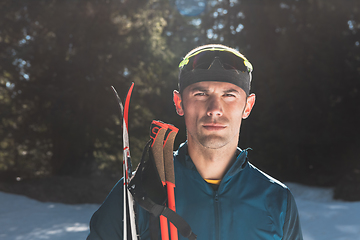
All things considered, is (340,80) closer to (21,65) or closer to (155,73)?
(155,73)

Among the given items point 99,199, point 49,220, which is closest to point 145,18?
point 99,199

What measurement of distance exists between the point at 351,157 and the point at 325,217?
575 centimetres

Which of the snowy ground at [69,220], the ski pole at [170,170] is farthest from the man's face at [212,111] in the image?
the snowy ground at [69,220]

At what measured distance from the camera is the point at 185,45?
63.5 ft

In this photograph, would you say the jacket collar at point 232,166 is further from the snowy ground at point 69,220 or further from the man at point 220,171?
the snowy ground at point 69,220

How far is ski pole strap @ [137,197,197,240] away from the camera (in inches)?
60.5

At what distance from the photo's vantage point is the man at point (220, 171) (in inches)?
71.4

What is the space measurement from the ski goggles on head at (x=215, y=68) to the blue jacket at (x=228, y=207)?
443mm

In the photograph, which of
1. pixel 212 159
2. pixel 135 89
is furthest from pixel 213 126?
pixel 135 89

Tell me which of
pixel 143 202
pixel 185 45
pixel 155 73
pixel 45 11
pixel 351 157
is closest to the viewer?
pixel 143 202

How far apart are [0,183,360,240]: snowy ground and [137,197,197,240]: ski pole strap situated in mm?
6369

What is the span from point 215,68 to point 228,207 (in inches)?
31.1

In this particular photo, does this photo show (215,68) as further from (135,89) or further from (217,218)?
(135,89)

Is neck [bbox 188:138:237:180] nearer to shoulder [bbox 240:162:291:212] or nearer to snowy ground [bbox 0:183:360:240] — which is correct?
shoulder [bbox 240:162:291:212]
